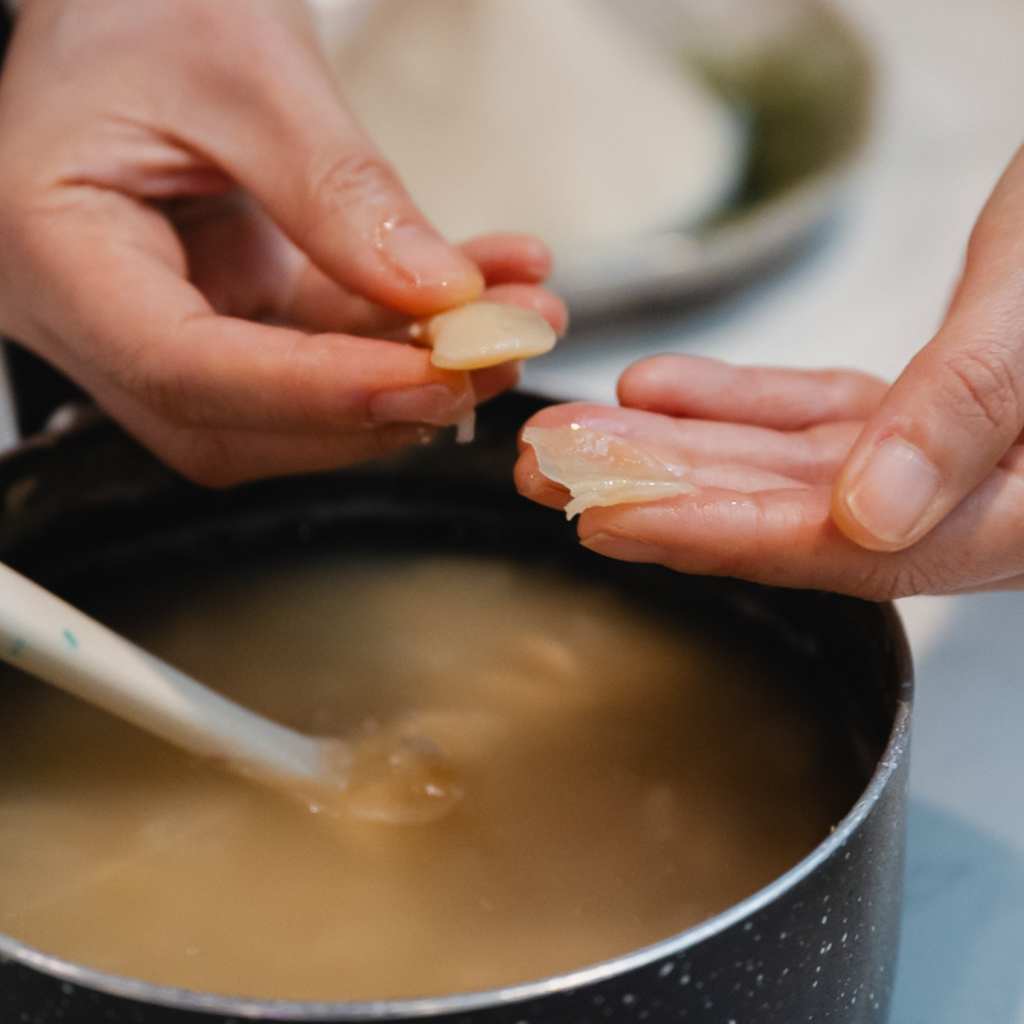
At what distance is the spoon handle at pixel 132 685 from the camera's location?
54 centimetres

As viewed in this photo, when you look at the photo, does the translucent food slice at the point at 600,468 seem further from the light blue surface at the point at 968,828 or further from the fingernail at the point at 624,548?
the light blue surface at the point at 968,828

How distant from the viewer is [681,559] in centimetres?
52

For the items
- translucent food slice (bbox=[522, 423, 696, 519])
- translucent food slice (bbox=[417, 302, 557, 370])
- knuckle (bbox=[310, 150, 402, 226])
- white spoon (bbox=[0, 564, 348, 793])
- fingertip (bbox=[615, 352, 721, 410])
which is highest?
knuckle (bbox=[310, 150, 402, 226])

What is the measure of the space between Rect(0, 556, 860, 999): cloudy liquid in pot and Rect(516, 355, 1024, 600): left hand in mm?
130

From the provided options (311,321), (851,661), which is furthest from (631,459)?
(311,321)

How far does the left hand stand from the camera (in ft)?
1.69

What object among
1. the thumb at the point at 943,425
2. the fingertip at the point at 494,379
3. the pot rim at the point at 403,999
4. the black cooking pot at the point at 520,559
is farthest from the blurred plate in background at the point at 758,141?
the pot rim at the point at 403,999

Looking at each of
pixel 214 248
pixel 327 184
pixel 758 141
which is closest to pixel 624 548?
pixel 327 184

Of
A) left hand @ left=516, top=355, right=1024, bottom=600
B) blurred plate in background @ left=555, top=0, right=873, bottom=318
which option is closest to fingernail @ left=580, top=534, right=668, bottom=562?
left hand @ left=516, top=355, right=1024, bottom=600

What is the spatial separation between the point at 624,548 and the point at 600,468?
0.13 ft

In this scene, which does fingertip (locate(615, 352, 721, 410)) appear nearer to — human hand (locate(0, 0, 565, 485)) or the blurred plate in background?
human hand (locate(0, 0, 565, 485))

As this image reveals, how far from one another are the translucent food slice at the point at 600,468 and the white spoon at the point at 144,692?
7.8 inches

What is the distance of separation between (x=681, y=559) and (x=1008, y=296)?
0.18 meters

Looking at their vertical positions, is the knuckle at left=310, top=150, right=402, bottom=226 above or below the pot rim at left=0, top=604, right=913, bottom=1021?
above
